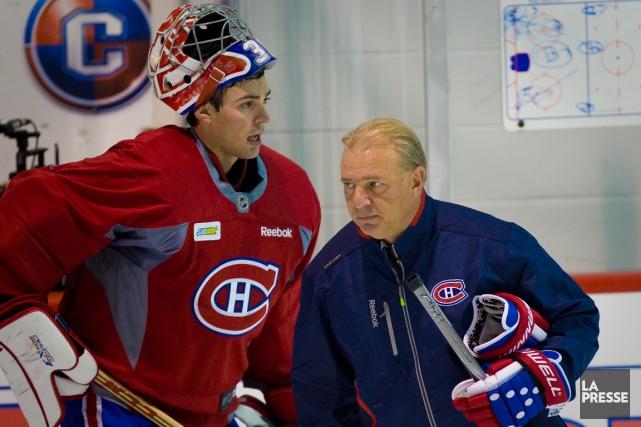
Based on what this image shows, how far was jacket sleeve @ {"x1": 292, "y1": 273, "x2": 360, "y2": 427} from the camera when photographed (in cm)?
203

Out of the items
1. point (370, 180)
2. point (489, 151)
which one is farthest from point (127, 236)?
point (489, 151)

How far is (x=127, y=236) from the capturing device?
7.06 feet

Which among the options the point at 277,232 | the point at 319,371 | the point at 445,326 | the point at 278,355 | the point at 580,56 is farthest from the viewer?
the point at 580,56

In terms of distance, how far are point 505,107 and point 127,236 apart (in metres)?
1.47

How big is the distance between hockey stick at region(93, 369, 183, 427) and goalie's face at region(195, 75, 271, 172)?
1.57ft

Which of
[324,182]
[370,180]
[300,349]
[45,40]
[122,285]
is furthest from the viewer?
[45,40]

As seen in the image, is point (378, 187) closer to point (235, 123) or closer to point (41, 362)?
point (235, 123)

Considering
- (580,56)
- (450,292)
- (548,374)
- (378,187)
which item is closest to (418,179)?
(378,187)

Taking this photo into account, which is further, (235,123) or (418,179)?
(235,123)

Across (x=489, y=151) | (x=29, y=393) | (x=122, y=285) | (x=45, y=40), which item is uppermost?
(x=45, y=40)

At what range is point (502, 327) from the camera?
1801mm

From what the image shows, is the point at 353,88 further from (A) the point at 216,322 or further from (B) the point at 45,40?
(A) the point at 216,322

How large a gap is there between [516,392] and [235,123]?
0.82 metres

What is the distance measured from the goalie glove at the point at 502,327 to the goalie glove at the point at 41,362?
0.74 m
